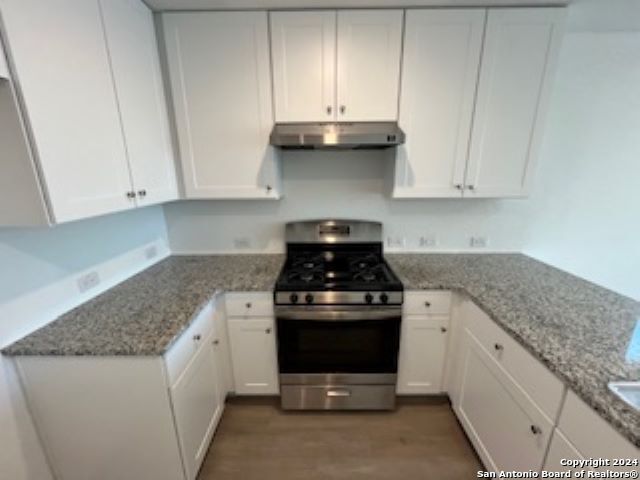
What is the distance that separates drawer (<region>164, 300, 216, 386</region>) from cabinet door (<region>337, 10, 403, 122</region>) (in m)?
1.46

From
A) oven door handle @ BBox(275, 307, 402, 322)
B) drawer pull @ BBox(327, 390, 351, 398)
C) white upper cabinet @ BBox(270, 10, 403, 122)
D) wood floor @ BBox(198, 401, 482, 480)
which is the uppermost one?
white upper cabinet @ BBox(270, 10, 403, 122)

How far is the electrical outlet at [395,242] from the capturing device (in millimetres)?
2289

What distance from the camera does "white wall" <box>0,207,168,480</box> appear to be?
3.79ft

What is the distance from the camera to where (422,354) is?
6.08 feet

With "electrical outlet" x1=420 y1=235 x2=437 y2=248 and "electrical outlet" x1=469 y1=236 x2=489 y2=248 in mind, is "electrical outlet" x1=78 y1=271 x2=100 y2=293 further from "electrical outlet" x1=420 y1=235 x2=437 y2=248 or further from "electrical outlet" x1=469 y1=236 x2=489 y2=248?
"electrical outlet" x1=469 y1=236 x2=489 y2=248

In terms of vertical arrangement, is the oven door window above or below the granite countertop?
below

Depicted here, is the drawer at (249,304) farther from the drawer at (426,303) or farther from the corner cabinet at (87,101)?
the drawer at (426,303)

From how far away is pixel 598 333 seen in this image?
1.14m

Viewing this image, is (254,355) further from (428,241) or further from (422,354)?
(428,241)

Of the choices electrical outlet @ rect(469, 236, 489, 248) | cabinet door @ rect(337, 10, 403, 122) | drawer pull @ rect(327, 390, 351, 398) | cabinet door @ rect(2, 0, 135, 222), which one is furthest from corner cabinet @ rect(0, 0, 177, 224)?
electrical outlet @ rect(469, 236, 489, 248)

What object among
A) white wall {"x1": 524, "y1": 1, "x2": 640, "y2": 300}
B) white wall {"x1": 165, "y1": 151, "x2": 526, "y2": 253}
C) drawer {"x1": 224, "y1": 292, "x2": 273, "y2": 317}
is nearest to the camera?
drawer {"x1": 224, "y1": 292, "x2": 273, "y2": 317}

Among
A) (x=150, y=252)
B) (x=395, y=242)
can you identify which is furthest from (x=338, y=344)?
(x=150, y=252)

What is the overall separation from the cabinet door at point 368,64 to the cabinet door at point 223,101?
477 millimetres

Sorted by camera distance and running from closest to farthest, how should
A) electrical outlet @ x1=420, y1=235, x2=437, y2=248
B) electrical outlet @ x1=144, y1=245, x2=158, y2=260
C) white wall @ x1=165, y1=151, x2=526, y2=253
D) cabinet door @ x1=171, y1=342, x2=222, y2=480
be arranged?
cabinet door @ x1=171, y1=342, x2=222, y2=480 → electrical outlet @ x1=144, y1=245, x2=158, y2=260 → white wall @ x1=165, y1=151, x2=526, y2=253 → electrical outlet @ x1=420, y1=235, x2=437, y2=248
